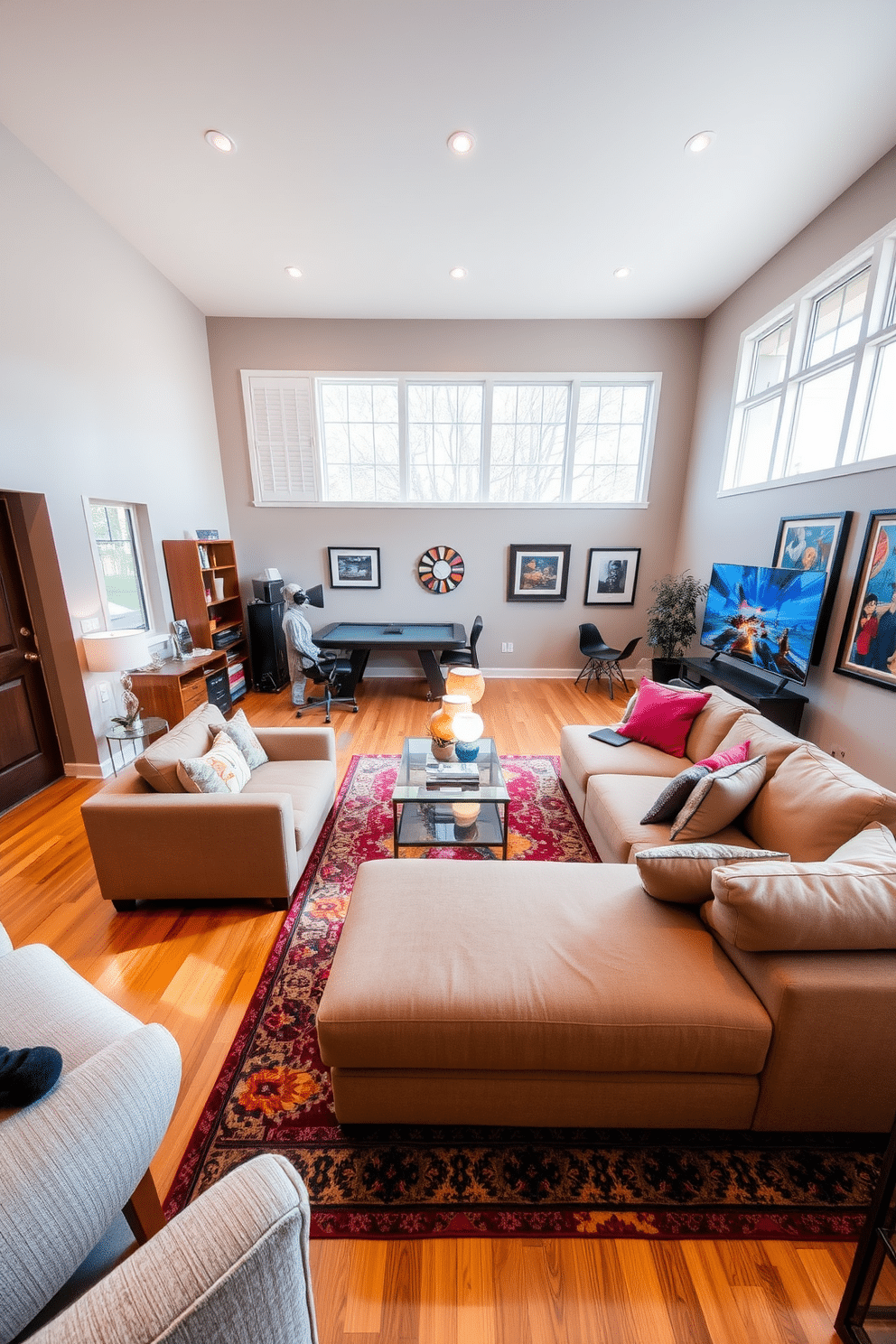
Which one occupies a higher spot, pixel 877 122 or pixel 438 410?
pixel 877 122

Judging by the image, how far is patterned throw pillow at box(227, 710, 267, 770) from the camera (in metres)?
2.58

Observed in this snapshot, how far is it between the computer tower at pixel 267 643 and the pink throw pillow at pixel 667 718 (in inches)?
148

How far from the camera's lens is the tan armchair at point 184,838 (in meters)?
2.04

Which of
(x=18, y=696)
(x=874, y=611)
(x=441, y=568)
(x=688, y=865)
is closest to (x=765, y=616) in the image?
(x=874, y=611)

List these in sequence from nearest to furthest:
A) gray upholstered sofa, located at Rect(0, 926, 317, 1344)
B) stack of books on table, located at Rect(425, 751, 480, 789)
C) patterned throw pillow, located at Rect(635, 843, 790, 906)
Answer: gray upholstered sofa, located at Rect(0, 926, 317, 1344) → patterned throw pillow, located at Rect(635, 843, 790, 906) → stack of books on table, located at Rect(425, 751, 480, 789)

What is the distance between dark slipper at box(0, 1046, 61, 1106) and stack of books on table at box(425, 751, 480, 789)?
5.65 ft

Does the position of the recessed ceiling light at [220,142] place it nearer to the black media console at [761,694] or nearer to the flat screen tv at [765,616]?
the flat screen tv at [765,616]

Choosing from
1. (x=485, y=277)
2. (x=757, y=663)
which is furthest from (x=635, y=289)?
(x=757, y=663)

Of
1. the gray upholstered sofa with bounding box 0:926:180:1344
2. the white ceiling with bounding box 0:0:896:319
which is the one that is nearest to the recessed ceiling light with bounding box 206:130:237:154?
the white ceiling with bounding box 0:0:896:319

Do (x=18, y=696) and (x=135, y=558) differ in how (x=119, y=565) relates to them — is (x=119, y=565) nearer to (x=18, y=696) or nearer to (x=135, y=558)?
(x=135, y=558)

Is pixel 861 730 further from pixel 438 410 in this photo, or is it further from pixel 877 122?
pixel 438 410

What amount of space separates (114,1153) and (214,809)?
1255 mm

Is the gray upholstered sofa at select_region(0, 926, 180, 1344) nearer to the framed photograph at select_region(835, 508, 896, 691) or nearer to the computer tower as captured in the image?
the framed photograph at select_region(835, 508, 896, 691)

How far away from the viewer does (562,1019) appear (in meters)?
1.25
